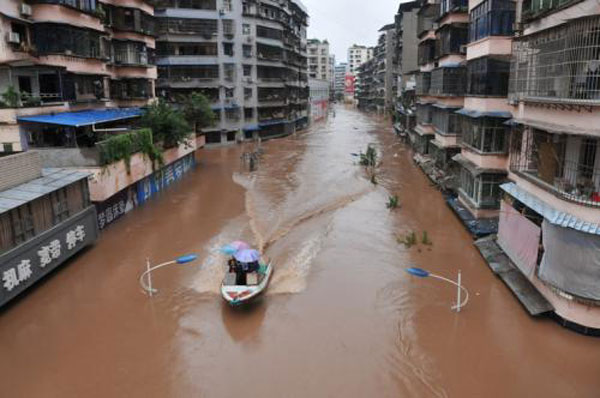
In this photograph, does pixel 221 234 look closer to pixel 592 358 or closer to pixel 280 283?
pixel 280 283

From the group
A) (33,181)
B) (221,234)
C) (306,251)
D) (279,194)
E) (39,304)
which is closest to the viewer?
(39,304)

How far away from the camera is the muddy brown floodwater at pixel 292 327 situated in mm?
12352

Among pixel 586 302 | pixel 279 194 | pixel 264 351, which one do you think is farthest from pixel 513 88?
pixel 279 194

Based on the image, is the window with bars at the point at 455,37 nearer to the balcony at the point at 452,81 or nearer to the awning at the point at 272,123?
the balcony at the point at 452,81

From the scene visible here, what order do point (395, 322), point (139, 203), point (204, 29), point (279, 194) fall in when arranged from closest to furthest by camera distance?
point (395, 322) < point (139, 203) < point (279, 194) < point (204, 29)

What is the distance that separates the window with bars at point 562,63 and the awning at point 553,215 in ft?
10.4

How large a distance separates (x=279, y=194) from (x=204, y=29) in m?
30.1

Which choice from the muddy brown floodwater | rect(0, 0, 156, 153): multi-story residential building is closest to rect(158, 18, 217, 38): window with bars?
rect(0, 0, 156, 153): multi-story residential building

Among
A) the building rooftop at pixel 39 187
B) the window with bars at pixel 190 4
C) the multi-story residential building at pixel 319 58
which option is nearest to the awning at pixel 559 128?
the building rooftop at pixel 39 187

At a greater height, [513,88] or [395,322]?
[513,88]

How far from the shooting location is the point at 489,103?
72.8 ft

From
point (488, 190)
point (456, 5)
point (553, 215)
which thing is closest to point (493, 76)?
point (488, 190)

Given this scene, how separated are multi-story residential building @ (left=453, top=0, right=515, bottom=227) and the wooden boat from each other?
11.3m

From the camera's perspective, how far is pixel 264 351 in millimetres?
13898
